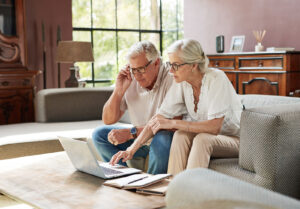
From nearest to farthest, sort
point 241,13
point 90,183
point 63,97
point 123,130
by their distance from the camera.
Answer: point 90,183 < point 123,130 < point 63,97 < point 241,13

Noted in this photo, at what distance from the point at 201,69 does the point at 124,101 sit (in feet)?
2.23

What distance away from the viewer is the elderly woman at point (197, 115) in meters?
2.11

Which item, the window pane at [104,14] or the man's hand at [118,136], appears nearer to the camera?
the man's hand at [118,136]

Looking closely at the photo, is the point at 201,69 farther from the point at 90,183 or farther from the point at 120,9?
the point at 120,9

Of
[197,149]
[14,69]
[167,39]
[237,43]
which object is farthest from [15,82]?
[167,39]

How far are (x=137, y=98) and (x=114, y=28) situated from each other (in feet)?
15.8

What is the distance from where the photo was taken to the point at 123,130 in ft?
8.29

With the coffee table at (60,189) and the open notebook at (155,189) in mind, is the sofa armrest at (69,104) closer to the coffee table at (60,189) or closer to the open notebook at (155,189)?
the coffee table at (60,189)

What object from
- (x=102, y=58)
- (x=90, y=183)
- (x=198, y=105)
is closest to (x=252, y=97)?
(x=198, y=105)

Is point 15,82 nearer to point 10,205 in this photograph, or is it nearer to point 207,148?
point 10,205

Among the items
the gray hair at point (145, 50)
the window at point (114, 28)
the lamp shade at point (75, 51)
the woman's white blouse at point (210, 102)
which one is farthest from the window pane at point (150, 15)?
the woman's white blouse at point (210, 102)

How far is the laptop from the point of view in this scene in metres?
1.83

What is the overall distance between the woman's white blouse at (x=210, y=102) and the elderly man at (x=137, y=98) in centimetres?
17

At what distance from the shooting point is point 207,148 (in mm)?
2068
